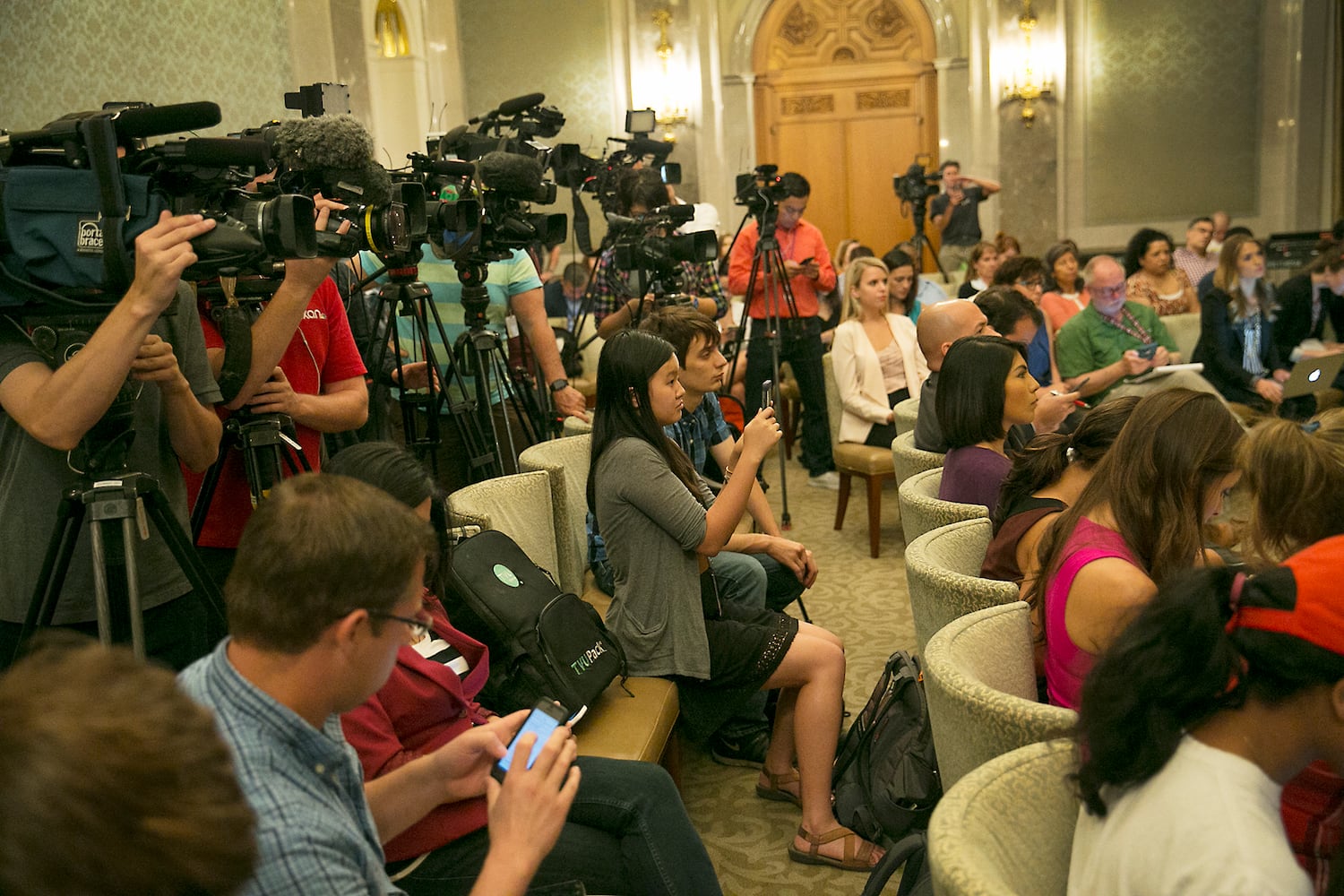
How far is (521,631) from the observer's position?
2047 millimetres

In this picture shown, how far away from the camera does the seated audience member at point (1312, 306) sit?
5.25m

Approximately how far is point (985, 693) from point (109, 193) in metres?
1.39

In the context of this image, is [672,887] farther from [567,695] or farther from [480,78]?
[480,78]

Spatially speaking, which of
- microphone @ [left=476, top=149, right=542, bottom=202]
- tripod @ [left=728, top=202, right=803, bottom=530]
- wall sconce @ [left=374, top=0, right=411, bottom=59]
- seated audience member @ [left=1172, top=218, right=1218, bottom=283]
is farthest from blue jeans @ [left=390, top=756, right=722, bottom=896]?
wall sconce @ [left=374, top=0, right=411, bottom=59]

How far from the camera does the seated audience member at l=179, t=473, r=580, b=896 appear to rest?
104 cm

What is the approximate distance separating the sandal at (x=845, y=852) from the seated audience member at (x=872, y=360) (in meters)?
2.39

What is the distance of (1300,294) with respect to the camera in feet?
17.4

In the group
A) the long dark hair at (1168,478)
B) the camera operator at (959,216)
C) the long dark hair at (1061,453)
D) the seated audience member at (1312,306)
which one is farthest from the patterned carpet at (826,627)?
the camera operator at (959,216)

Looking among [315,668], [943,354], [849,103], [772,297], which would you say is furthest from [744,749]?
[849,103]

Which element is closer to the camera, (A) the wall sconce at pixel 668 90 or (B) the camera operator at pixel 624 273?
(B) the camera operator at pixel 624 273

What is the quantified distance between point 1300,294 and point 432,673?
4994 millimetres

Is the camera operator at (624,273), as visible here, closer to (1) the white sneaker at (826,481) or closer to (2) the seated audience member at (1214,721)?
(1) the white sneaker at (826,481)

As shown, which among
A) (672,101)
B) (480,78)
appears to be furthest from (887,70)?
(480,78)

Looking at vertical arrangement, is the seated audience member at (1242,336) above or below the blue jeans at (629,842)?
above
